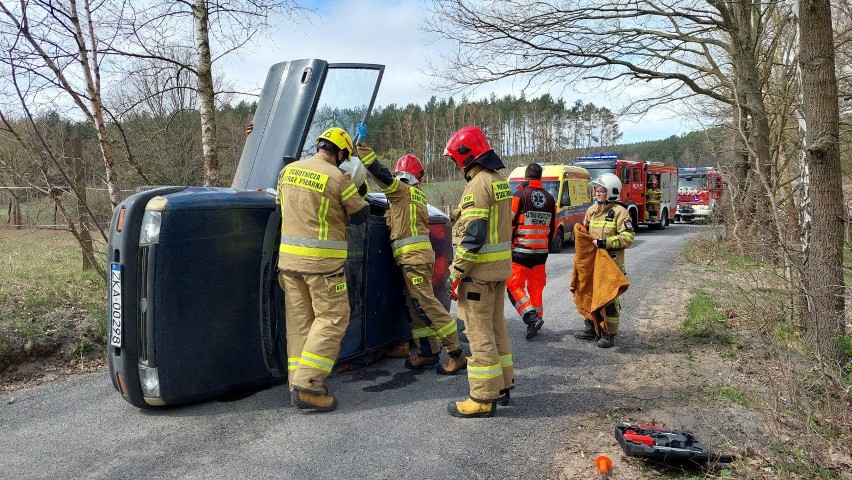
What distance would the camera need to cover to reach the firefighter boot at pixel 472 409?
13.5 ft

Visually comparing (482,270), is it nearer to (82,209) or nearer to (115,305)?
(115,305)

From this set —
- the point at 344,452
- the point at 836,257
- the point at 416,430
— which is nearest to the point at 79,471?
the point at 344,452

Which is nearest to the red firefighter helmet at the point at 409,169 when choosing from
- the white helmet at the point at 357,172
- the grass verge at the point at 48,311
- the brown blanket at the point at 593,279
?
the white helmet at the point at 357,172

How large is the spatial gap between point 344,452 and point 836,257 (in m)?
4.29

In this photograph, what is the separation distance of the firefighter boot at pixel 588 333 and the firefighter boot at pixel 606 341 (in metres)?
0.16

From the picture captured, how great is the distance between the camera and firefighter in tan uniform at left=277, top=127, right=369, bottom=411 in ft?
13.1

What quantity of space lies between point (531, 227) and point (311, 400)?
10.7ft

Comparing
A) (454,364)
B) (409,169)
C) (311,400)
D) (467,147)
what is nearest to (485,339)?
(454,364)

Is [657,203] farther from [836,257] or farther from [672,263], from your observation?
[836,257]

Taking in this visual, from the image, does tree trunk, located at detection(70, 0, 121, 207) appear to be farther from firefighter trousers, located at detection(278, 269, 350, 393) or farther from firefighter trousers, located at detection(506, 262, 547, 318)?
firefighter trousers, located at detection(506, 262, 547, 318)

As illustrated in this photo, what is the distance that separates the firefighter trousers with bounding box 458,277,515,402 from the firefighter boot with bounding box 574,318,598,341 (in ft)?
7.43

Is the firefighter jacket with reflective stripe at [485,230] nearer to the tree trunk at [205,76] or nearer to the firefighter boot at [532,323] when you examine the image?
the firefighter boot at [532,323]

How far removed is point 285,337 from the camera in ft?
14.3

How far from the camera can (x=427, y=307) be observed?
4969 millimetres
